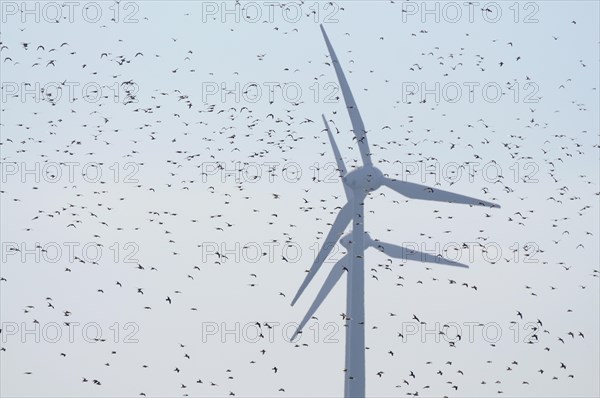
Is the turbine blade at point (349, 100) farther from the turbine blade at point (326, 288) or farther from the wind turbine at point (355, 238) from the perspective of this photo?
the turbine blade at point (326, 288)

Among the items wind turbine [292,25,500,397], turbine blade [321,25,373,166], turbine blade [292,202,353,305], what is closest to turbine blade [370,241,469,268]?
wind turbine [292,25,500,397]

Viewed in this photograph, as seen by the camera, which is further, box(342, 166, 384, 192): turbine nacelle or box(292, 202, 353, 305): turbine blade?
box(342, 166, 384, 192): turbine nacelle

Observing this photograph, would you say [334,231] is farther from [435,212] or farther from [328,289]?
[435,212]

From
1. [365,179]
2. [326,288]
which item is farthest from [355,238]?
[365,179]

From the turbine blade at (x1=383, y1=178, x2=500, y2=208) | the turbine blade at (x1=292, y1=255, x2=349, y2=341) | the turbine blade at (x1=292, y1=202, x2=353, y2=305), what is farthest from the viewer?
the turbine blade at (x1=292, y1=255, x2=349, y2=341)

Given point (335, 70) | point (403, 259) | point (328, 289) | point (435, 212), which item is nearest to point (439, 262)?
point (403, 259)

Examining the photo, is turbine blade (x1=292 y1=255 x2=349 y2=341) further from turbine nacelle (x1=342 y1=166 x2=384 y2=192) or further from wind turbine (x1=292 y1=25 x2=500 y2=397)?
turbine nacelle (x1=342 y1=166 x2=384 y2=192)

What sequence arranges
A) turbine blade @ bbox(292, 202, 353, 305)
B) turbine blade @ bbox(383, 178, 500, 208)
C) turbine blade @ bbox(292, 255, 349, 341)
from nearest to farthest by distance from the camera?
turbine blade @ bbox(383, 178, 500, 208) < turbine blade @ bbox(292, 202, 353, 305) < turbine blade @ bbox(292, 255, 349, 341)
